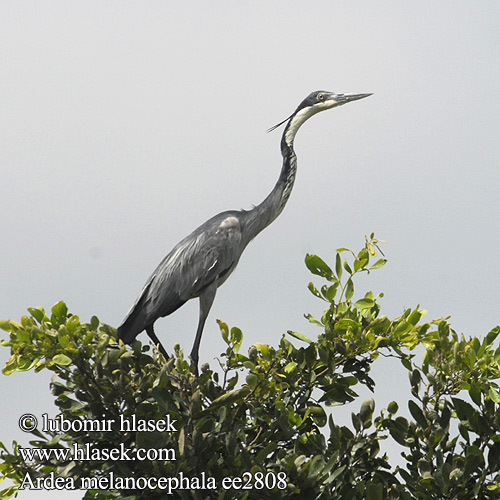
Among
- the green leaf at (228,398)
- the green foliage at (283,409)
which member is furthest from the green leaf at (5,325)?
the green leaf at (228,398)

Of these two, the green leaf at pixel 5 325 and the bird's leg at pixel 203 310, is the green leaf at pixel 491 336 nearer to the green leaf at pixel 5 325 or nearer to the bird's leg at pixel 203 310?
the bird's leg at pixel 203 310

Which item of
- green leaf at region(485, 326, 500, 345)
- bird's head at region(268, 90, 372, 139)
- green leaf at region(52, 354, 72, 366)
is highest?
bird's head at region(268, 90, 372, 139)

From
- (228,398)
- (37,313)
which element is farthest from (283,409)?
(37,313)

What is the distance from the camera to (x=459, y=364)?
4.73 metres

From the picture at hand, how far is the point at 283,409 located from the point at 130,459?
0.94 m

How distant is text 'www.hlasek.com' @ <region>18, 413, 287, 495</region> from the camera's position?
14.4 feet

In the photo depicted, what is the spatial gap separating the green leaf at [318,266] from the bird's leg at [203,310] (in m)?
1.40

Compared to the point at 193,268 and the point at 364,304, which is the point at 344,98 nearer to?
the point at 193,268

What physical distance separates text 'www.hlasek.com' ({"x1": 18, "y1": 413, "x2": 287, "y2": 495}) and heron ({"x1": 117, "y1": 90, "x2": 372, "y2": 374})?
1.52 m

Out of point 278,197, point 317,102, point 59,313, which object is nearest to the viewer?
point 59,313

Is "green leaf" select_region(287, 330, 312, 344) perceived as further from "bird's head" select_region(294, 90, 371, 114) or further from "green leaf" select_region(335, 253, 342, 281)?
"bird's head" select_region(294, 90, 371, 114)

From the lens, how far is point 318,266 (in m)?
5.11

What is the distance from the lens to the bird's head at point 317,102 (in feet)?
23.5

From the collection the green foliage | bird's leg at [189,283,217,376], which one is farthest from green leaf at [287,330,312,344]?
bird's leg at [189,283,217,376]
